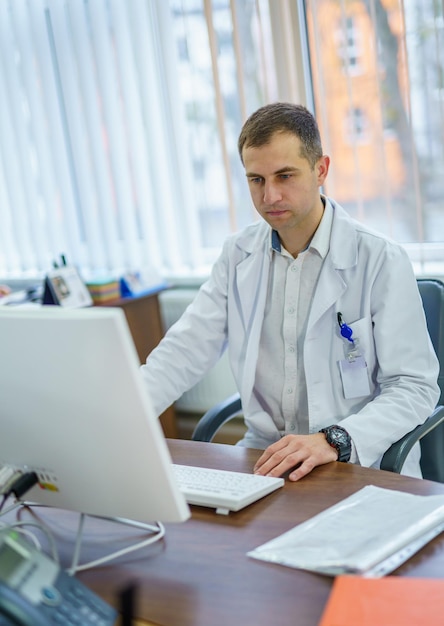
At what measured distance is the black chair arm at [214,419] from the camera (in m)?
1.94

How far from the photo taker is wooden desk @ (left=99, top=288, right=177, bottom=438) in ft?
11.2

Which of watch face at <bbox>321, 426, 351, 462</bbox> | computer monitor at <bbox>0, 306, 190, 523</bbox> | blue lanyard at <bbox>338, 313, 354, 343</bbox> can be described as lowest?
watch face at <bbox>321, 426, 351, 462</bbox>

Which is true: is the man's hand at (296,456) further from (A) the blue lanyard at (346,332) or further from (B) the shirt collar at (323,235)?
(B) the shirt collar at (323,235)

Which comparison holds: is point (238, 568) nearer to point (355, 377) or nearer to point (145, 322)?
point (355, 377)

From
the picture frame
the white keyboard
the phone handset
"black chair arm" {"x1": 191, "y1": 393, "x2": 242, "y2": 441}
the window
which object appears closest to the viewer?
the phone handset

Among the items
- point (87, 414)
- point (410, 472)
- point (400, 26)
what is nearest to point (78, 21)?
point (400, 26)

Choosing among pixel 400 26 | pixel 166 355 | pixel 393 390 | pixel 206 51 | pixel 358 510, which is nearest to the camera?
pixel 358 510

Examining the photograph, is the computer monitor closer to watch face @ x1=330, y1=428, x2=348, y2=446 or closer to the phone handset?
the phone handset

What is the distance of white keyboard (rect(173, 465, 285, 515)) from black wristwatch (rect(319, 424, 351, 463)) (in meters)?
0.20

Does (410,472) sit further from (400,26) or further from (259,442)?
(400,26)

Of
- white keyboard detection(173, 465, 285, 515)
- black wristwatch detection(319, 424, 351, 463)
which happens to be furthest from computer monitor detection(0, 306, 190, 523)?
black wristwatch detection(319, 424, 351, 463)

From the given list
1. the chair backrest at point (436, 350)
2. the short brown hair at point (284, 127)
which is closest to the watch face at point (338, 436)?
the chair backrest at point (436, 350)

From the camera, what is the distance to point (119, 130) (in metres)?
3.64

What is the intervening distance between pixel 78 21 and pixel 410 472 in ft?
8.95
